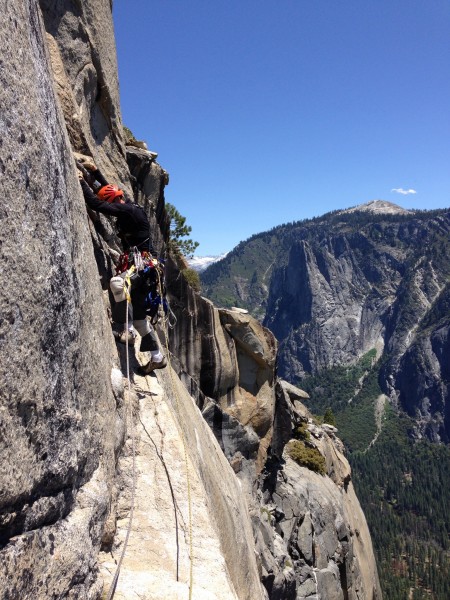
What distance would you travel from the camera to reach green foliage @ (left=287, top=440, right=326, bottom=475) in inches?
1210

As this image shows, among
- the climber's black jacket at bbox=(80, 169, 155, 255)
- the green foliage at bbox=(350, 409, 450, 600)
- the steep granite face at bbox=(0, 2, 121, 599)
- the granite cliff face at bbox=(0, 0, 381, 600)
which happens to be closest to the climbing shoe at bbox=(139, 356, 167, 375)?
the granite cliff face at bbox=(0, 0, 381, 600)

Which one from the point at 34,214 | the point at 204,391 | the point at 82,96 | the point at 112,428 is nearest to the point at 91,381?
the point at 112,428

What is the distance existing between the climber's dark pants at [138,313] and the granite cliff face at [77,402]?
14.5 inches

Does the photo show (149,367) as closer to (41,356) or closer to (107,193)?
(107,193)

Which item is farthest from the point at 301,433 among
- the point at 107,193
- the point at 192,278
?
the point at 107,193

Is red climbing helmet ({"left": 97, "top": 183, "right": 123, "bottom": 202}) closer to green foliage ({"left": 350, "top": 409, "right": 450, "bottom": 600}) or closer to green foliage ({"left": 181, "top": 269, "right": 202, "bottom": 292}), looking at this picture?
green foliage ({"left": 181, "top": 269, "right": 202, "bottom": 292})

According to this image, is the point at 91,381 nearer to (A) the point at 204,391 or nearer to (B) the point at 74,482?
(B) the point at 74,482

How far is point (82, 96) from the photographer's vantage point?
11109 mm

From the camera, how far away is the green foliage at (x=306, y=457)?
101 feet

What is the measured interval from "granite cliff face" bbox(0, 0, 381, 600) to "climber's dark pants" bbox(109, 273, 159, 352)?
37 cm

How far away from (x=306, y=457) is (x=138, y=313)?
82.1ft

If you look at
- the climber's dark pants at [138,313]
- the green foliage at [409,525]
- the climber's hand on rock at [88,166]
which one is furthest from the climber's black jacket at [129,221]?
the green foliage at [409,525]

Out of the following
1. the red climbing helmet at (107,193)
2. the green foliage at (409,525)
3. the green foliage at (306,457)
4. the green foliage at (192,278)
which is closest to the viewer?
the red climbing helmet at (107,193)

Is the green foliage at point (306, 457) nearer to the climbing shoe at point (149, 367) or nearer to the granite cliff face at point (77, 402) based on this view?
the granite cliff face at point (77, 402)
